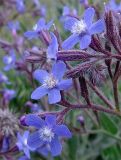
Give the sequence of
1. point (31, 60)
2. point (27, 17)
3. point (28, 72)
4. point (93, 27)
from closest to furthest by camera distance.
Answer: point (93, 27) < point (31, 60) < point (28, 72) < point (27, 17)

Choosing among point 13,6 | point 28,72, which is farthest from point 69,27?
point 13,6

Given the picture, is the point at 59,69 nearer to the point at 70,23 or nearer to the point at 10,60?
the point at 70,23

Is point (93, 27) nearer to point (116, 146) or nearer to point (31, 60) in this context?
Answer: point (31, 60)

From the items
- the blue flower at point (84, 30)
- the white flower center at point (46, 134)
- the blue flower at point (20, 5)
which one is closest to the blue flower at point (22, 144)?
the white flower center at point (46, 134)

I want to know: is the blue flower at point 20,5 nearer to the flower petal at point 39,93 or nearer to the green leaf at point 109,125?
the green leaf at point 109,125

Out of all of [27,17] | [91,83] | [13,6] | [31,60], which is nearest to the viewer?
[91,83]
